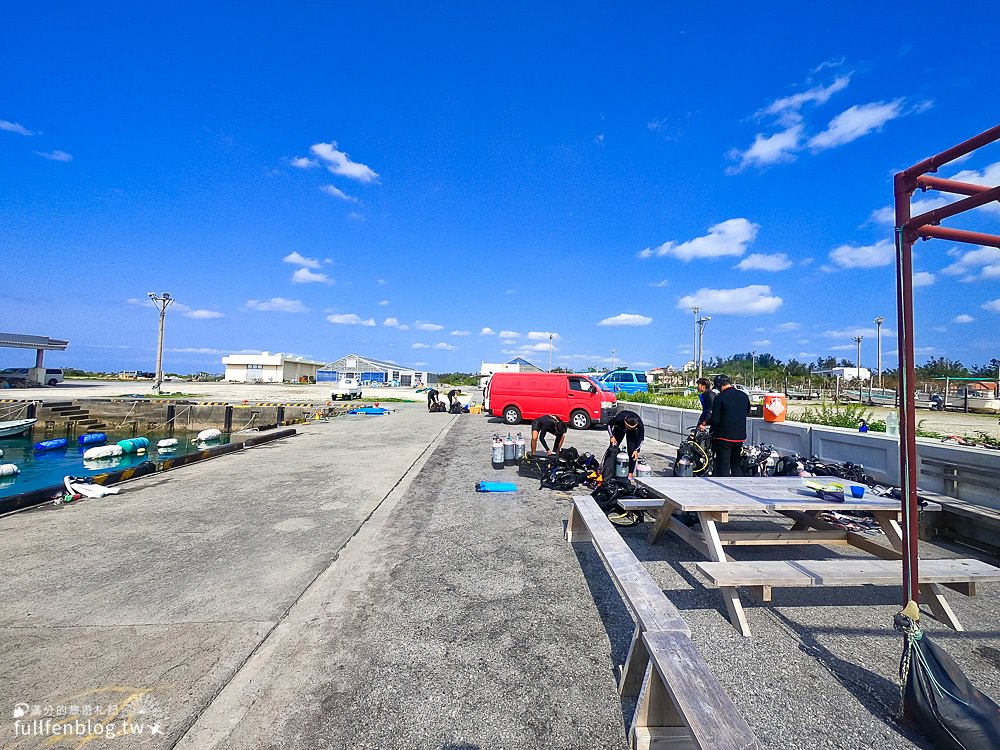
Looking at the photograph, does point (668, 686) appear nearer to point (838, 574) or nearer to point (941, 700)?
point (941, 700)

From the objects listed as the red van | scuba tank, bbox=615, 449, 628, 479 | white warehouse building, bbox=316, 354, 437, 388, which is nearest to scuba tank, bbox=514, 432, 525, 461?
scuba tank, bbox=615, 449, 628, 479

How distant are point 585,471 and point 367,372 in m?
62.7

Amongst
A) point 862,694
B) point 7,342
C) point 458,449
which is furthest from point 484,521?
point 7,342

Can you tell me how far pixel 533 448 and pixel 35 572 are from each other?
7.14m

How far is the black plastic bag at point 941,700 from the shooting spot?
2045 mm

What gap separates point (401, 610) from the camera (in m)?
3.59

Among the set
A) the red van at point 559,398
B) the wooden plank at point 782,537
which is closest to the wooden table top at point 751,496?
the wooden plank at point 782,537

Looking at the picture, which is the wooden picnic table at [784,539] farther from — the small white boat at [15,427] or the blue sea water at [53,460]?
the small white boat at [15,427]

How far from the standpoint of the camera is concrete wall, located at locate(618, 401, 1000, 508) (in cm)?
535

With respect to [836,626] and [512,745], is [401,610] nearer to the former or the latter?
[512,745]

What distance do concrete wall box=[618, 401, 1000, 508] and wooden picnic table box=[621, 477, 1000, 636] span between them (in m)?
2.09

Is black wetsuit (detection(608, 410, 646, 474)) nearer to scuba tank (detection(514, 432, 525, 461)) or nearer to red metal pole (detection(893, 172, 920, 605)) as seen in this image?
scuba tank (detection(514, 432, 525, 461))

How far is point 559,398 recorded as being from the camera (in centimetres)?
1702

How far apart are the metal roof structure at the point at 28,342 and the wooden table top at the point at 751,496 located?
6581 centimetres
